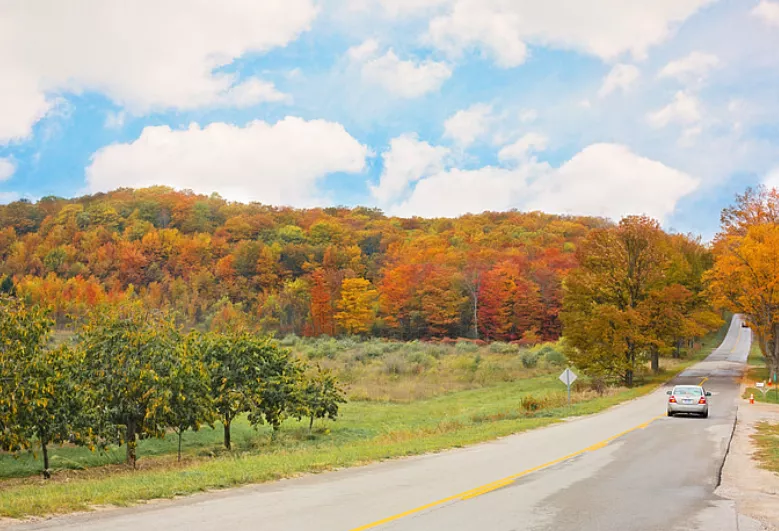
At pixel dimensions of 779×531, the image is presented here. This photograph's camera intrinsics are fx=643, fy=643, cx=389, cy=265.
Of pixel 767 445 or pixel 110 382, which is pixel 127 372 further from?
pixel 767 445

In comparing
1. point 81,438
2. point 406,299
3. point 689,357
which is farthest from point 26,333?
point 406,299

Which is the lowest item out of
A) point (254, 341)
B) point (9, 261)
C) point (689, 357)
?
point (689, 357)

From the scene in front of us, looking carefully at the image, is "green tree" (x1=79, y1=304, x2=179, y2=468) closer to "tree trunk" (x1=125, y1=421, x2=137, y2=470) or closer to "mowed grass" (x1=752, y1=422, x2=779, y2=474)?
"tree trunk" (x1=125, y1=421, x2=137, y2=470)

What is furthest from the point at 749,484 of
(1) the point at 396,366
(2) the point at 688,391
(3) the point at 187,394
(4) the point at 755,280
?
(1) the point at 396,366

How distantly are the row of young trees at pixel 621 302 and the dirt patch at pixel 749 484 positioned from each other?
24613mm

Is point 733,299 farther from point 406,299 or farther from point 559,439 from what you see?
point 406,299

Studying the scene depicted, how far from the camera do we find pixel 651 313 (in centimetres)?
4794

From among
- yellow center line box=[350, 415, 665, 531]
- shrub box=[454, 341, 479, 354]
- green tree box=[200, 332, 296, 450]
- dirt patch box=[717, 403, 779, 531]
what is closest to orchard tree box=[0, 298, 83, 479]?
green tree box=[200, 332, 296, 450]

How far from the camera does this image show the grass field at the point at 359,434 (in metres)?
12.1

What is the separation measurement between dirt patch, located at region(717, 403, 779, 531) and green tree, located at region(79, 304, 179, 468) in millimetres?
14998

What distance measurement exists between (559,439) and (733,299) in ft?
114

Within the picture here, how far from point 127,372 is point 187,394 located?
2.38m

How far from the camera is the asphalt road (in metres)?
8.96

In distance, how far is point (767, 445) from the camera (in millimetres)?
19203
